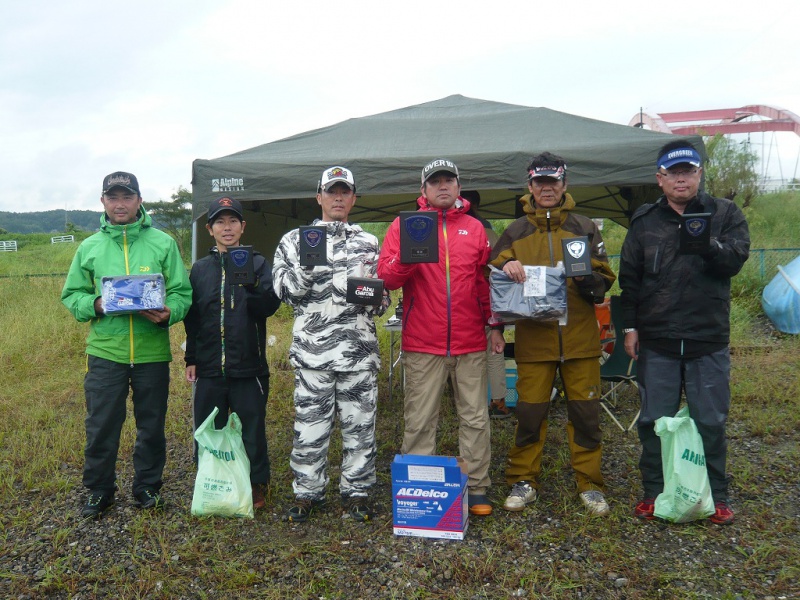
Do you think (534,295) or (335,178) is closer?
(534,295)

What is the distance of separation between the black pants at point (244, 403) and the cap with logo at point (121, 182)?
3.83 feet

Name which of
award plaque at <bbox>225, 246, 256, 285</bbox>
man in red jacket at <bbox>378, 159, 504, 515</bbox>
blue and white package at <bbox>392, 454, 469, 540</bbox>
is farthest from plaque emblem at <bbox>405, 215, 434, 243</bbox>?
blue and white package at <bbox>392, 454, 469, 540</bbox>

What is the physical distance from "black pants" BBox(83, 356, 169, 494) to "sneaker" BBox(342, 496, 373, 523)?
1.17 m

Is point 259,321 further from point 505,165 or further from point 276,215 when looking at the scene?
point 276,215

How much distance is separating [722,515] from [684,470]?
382 millimetres

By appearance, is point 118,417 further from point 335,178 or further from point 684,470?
point 684,470

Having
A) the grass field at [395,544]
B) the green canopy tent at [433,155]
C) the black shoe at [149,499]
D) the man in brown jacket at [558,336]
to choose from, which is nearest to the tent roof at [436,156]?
the green canopy tent at [433,155]

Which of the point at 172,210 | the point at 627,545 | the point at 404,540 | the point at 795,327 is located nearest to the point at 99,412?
the point at 404,540

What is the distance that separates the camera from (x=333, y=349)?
3.02 metres

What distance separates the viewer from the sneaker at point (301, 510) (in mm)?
3201

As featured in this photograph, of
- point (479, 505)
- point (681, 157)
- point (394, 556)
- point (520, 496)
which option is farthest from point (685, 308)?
point (394, 556)

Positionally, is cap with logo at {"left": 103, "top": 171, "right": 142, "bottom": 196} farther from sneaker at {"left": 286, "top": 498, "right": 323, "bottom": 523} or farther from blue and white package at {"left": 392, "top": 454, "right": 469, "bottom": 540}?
blue and white package at {"left": 392, "top": 454, "right": 469, "bottom": 540}

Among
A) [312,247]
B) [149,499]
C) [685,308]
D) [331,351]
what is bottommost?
[149,499]

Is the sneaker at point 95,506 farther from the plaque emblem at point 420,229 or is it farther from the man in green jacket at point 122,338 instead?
the plaque emblem at point 420,229
